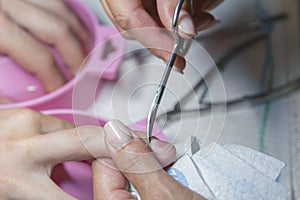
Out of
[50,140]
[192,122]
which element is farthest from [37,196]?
[192,122]

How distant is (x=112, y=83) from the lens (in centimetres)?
67

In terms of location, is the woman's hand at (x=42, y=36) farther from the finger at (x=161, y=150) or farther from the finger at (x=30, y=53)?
the finger at (x=161, y=150)

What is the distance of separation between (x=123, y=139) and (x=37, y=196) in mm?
102

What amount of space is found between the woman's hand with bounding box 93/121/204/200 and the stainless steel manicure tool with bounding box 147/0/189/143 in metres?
0.02

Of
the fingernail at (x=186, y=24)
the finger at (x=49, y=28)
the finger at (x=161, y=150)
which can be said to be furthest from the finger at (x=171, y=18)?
the finger at (x=49, y=28)

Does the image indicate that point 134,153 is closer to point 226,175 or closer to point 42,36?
point 226,175

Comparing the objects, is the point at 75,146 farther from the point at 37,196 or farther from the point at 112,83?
the point at 112,83

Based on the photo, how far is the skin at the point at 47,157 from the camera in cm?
47

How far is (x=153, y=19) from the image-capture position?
1.83 ft

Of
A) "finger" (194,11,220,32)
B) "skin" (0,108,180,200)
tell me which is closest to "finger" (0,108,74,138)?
"skin" (0,108,180,200)

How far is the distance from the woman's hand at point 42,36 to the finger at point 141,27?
153mm

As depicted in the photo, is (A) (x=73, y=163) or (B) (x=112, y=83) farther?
(B) (x=112, y=83)

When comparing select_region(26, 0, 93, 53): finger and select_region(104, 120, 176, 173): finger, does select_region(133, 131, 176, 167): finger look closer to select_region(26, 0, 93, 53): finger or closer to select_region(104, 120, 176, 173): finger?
select_region(104, 120, 176, 173): finger

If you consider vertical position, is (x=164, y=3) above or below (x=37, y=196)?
above
